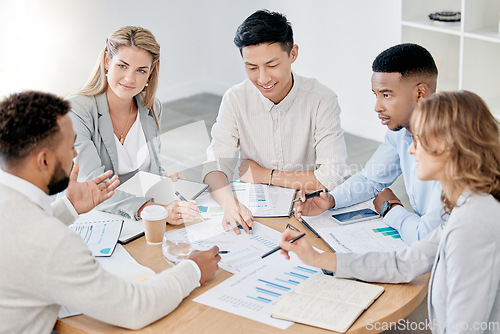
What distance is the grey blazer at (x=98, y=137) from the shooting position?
257cm

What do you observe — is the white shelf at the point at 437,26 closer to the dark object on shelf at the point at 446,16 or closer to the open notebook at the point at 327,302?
the dark object on shelf at the point at 446,16

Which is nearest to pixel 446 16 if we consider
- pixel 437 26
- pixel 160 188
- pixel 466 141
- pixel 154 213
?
pixel 437 26

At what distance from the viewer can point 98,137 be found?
2.74m

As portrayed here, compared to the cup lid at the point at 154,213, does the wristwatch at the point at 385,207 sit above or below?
below

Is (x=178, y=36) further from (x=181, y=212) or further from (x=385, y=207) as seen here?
(x=385, y=207)

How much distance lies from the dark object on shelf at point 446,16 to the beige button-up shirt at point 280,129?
73.6 inches

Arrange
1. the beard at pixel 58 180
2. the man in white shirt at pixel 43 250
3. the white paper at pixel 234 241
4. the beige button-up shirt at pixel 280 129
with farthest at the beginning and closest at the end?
the beige button-up shirt at pixel 280 129 → the white paper at pixel 234 241 → the beard at pixel 58 180 → the man in white shirt at pixel 43 250

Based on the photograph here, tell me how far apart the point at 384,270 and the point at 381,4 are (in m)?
3.30

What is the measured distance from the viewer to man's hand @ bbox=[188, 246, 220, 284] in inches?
71.5

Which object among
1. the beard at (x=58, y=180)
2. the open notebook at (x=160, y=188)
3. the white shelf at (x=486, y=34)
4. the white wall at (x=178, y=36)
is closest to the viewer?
the beard at (x=58, y=180)

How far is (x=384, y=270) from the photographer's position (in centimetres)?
180

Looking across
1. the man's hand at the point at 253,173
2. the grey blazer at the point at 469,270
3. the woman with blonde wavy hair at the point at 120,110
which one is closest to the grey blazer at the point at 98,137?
the woman with blonde wavy hair at the point at 120,110

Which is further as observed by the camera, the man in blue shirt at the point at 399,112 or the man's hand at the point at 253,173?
the man's hand at the point at 253,173

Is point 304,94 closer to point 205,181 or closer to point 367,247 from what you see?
point 205,181
